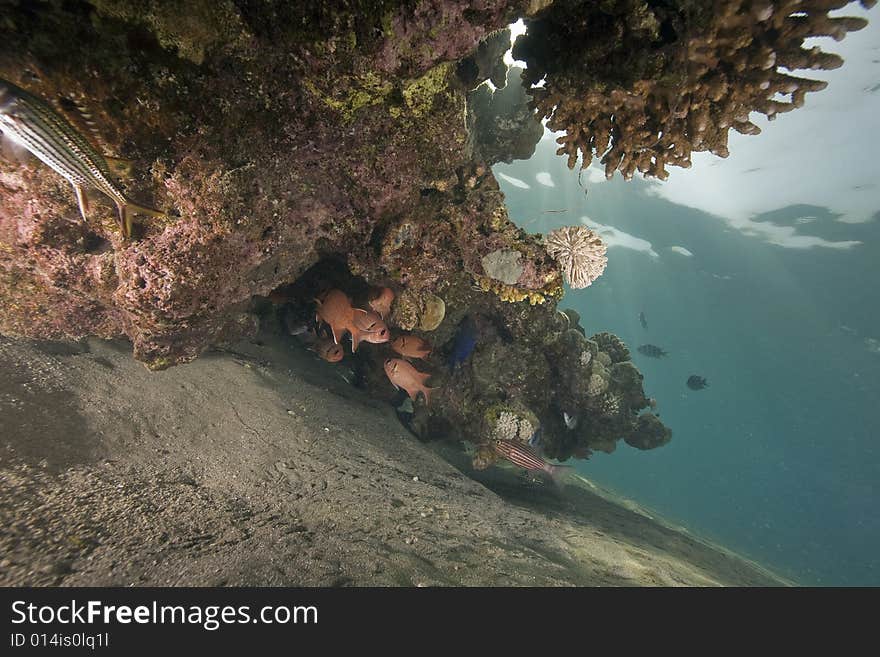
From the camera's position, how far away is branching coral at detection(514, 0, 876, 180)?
2.61 meters

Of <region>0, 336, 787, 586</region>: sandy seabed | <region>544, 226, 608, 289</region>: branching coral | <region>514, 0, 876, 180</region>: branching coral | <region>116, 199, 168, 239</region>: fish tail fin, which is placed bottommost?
<region>0, 336, 787, 586</region>: sandy seabed

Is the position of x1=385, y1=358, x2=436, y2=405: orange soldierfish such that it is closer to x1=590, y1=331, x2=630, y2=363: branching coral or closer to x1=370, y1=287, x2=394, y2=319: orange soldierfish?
x1=370, y1=287, x2=394, y2=319: orange soldierfish

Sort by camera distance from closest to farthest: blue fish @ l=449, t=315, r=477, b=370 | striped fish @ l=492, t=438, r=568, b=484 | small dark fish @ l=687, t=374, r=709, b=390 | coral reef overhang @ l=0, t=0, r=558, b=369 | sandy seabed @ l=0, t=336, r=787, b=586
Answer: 1. sandy seabed @ l=0, t=336, r=787, b=586
2. coral reef overhang @ l=0, t=0, r=558, b=369
3. striped fish @ l=492, t=438, r=568, b=484
4. blue fish @ l=449, t=315, r=477, b=370
5. small dark fish @ l=687, t=374, r=709, b=390

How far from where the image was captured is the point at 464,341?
6762mm

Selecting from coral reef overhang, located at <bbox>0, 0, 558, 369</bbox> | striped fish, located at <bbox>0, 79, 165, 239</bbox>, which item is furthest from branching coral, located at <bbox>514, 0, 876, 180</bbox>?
striped fish, located at <bbox>0, 79, 165, 239</bbox>

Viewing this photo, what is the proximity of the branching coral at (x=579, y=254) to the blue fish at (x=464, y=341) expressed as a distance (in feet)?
8.52

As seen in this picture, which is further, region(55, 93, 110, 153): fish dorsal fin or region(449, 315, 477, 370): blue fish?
region(449, 315, 477, 370): blue fish

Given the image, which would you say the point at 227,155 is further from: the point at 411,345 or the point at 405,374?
the point at 405,374

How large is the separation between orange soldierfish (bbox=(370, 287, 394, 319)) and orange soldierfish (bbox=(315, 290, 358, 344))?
0.53 meters

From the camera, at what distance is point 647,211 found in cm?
2741

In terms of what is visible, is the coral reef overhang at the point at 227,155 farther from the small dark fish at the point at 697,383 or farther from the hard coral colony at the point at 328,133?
the small dark fish at the point at 697,383

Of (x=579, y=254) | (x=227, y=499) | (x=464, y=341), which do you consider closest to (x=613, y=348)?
(x=464, y=341)
